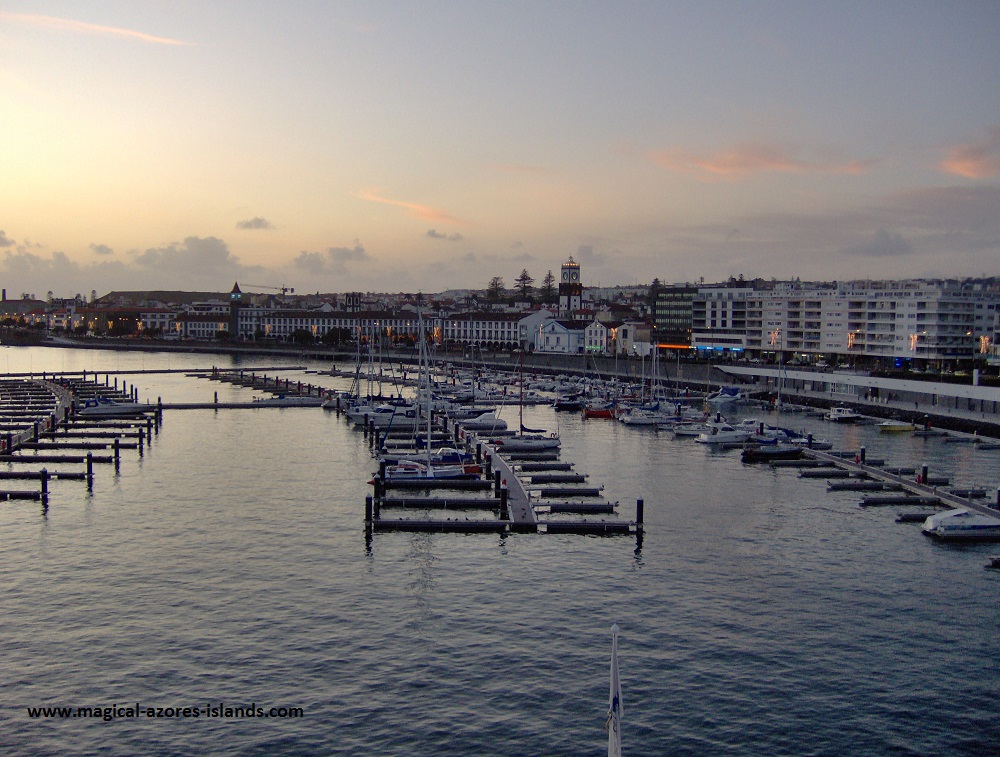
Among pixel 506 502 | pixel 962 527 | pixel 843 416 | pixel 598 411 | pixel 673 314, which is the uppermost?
pixel 673 314

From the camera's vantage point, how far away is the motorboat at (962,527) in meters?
30.4

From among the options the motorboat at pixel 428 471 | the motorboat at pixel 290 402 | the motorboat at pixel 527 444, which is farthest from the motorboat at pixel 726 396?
the motorboat at pixel 428 471

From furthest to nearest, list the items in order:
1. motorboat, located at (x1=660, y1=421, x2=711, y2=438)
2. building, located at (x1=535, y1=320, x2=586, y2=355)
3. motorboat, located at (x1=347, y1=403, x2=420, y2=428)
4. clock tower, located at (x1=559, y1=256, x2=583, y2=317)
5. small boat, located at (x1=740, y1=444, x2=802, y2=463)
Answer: clock tower, located at (x1=559, y1=256, x2=583, y2=317) → building, located at (x1=535, y1=320, x2=586, y2=355) → motorboat, located at (x1=347, y1=403, x2=420, y2=428) → motorboat, located at (x1=660, y1=421, x2=711, y2=438) → small boat, located at (x1=740, y1=444, x2=802, y2=463)

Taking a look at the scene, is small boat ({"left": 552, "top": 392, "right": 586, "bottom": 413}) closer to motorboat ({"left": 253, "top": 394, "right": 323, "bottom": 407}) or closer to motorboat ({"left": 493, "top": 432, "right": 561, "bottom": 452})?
motorboat ({"left": 253, "top": 394, "right": 323, "bottom": 407})

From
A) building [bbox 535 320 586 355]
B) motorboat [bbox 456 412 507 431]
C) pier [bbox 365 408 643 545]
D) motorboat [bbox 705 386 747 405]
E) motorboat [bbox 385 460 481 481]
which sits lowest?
pier [bbox 365 408 643 545]

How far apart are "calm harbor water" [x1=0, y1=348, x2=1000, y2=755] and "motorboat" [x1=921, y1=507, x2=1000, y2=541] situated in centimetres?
70

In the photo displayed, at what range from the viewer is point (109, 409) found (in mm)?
63562

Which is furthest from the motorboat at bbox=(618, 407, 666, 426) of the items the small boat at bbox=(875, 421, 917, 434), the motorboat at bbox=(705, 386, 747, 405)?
the small boat at bbox=(875, 421, 917, 434)

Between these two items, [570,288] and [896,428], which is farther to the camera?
[570,288]

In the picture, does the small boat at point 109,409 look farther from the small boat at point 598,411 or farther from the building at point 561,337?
the building at point 561,337

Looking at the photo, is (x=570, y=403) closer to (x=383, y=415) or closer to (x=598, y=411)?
(x=598, y=411)

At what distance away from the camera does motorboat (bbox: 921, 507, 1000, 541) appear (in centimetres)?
3044

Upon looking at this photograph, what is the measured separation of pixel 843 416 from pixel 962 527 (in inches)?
1351

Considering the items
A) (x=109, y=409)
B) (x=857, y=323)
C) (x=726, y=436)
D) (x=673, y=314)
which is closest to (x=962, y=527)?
(x=726, y=436)
